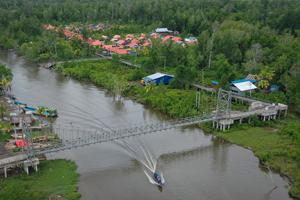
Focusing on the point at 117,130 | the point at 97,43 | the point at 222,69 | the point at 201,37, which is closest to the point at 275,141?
the point at 117,130

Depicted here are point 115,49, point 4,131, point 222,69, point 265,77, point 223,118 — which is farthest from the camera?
point 115,49

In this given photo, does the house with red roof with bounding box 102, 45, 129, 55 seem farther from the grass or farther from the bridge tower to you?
the bridge tower

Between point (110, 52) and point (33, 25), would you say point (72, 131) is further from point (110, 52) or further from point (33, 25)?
point (33, 25)

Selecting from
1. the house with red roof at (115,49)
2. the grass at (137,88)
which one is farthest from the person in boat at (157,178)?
the house with red roof at (115,49)

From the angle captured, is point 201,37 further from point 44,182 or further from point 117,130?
point 44,182

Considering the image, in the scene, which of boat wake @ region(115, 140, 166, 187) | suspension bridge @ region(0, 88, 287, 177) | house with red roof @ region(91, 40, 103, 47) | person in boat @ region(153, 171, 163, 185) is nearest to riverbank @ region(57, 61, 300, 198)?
suspension bridge @ region(0, 88, 287, 177)
